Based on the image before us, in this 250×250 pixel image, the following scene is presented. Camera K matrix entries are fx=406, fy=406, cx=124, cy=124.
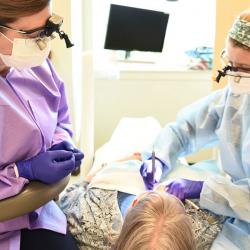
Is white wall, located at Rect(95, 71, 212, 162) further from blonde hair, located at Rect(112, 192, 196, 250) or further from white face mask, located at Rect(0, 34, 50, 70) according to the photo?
blonde hair, located at Rect(112, 192, 196, 250)

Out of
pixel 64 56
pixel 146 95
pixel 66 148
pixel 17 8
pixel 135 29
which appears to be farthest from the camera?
pixel 146 95

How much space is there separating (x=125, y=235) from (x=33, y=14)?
2.18 feet

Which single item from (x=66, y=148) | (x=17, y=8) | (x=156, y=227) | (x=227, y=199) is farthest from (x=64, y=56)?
(x=156, y=227)

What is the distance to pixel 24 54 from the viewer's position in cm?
123

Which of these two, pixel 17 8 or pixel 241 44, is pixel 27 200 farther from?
pixel 241 44

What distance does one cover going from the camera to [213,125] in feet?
5.57

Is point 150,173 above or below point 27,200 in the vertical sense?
below

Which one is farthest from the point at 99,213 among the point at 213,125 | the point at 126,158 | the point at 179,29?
the point at 179,29

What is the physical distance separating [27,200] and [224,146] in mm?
766

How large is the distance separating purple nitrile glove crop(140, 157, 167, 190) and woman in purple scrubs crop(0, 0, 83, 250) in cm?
31

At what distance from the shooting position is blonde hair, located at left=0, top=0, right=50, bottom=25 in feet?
3.63

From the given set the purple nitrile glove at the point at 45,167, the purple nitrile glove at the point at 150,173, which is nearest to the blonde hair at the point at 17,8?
the purple nitrile glove at the point at 45,167

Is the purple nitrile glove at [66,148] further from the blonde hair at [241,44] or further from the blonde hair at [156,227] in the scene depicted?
the blonde hair at [241,44]

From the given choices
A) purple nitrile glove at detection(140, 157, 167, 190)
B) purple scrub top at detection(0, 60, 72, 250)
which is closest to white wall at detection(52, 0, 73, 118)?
purple scrub top at detection(0, 60, 72, 250)
